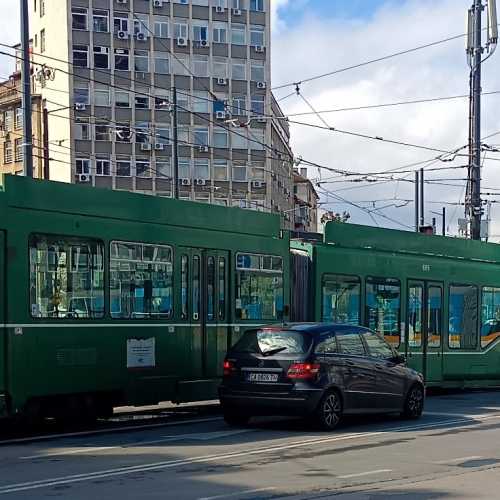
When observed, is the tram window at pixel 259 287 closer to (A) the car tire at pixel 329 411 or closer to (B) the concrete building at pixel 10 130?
(A) the car tire at pixel 329 411

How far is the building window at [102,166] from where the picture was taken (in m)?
70.9

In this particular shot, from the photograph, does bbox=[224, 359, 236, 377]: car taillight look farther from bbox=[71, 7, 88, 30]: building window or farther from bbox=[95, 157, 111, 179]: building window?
bbox=[71, 7, 88, 30]: building window

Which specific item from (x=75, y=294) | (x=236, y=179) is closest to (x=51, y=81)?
(x=236, y=179)

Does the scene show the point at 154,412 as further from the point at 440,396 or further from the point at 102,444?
the point at 440,396

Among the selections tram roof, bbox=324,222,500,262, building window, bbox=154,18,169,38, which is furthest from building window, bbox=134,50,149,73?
tram roof, bbox=324,222,500,262

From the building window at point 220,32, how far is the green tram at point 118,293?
5757cm

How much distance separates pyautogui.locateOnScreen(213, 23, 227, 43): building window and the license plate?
61564 millimetres

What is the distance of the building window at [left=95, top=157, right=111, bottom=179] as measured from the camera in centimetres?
7088

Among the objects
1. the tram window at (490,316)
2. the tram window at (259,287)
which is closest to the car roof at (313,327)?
the tram window at (259,287)

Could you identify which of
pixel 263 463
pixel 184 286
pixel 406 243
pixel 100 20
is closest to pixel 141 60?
pixel 100 20

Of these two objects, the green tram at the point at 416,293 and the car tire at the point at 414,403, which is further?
the green tram at the point at 416,293

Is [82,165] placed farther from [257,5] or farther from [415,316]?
[415,316]

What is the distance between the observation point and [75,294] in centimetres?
1388

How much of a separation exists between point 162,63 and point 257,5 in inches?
362
